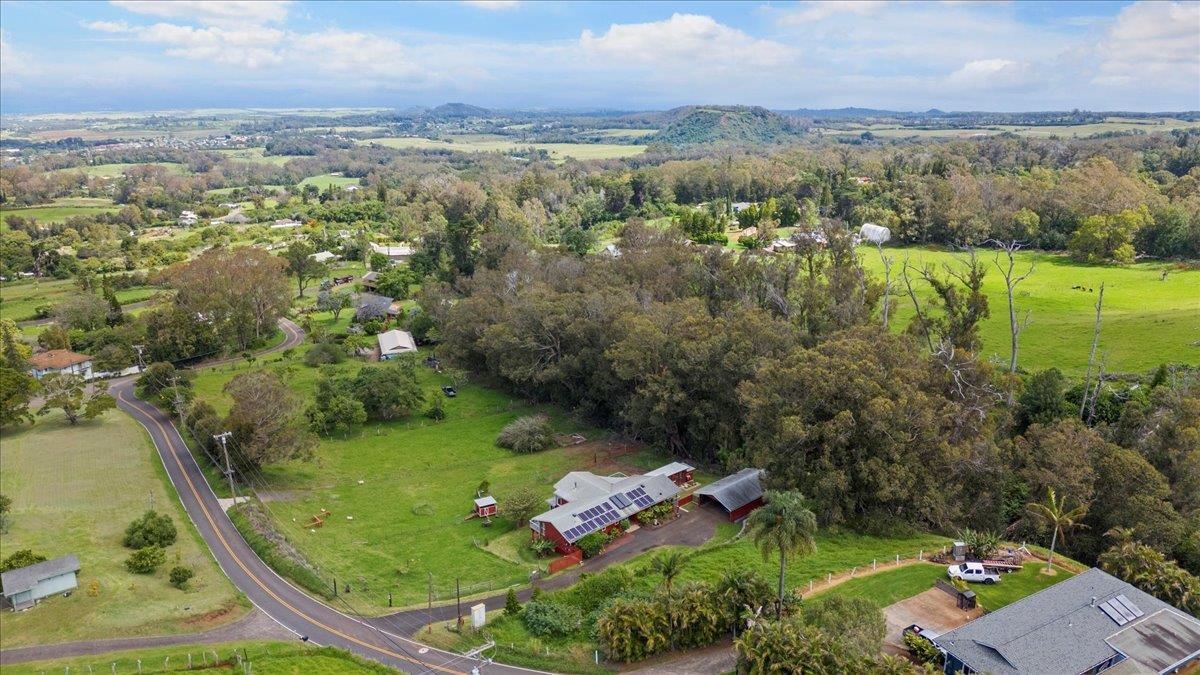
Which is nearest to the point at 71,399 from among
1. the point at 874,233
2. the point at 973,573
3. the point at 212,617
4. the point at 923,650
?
the point at 212,617

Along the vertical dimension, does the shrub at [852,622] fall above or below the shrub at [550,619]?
above

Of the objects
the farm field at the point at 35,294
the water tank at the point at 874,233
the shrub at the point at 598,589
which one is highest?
the water tank at the point at 874,233

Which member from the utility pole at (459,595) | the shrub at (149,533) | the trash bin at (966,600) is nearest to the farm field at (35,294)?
the shrub at (149,533)

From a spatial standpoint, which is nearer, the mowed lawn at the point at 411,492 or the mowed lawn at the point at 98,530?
the mowed lawn at the point at 98,530

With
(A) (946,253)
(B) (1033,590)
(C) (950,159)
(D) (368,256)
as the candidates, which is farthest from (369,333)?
(C) (950,159)

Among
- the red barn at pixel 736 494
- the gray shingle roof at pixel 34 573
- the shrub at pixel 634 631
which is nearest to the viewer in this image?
the shrub at pixel 634 631

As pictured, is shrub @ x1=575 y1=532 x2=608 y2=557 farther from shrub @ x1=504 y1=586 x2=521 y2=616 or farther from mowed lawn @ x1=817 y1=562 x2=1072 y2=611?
mowed lawn @ x1=817 y1=562 x2=1072 y2=611

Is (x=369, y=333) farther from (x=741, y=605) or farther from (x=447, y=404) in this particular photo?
(x=741, y=605)

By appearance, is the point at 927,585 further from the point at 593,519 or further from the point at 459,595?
the point at 459,595

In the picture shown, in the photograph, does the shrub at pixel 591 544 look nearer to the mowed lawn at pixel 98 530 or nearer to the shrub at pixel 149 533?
the mowed lawn at pixel 98 530
